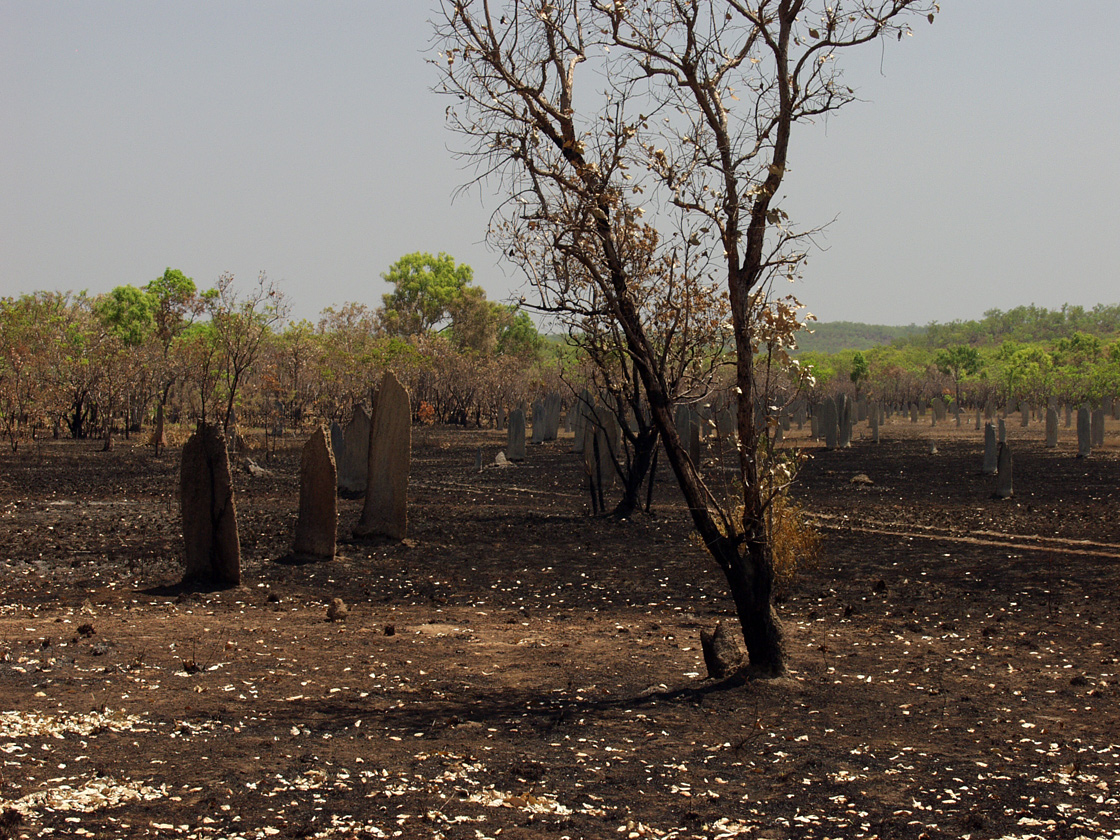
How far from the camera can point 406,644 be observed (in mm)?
7859

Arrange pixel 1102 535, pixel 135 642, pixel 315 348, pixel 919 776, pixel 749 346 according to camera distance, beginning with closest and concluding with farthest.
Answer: pixel 919 776
pixel 749 346
pixel 135 642
pixel 1102 535
pixel 315 348

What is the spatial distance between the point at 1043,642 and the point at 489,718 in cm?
462

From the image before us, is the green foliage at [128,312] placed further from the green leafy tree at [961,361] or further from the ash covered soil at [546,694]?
the green leafy tree at [961,361]

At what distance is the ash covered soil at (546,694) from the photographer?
461 centimetres

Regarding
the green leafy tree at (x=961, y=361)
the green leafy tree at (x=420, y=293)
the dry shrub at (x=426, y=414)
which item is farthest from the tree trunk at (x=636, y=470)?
the green leafy tree at (x=961, y=361)

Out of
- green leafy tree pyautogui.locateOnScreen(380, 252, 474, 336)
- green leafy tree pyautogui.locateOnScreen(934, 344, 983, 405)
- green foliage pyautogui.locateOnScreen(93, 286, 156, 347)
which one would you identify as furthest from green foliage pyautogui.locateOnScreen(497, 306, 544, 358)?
green leafy tree pyautogui.locateOnScreen(934, 344, 983, 405)

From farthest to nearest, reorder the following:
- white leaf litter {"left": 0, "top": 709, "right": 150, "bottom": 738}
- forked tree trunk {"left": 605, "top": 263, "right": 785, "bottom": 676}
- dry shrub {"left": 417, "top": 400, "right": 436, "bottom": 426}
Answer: dry shrub {"left": 417, "top": 400, "right": 436, "bottom": 426}
forked tree trunk {"left": 605, "top": 263, "right": 785, "bottom": 676}
white leaf litter {"left": 0, "top": 709, "right": 150, "bottom": 738}

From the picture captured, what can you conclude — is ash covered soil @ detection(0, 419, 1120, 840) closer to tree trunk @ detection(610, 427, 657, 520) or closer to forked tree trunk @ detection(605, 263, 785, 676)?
forked tree trunk @ detection(605, 263, 785, 676)

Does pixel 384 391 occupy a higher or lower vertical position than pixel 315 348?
lower

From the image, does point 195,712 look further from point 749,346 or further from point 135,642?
point 749,346

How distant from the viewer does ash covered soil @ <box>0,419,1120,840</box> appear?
4609mm

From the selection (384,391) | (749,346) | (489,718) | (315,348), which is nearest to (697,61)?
(749,346)

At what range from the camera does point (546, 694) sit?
21.5 ft

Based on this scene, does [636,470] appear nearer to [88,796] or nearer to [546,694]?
[546,694]
